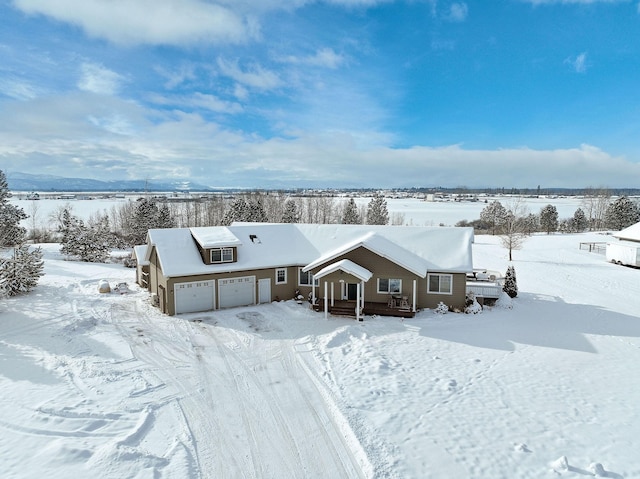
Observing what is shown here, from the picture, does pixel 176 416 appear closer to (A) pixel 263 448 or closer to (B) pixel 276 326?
(A) pixel 263 448

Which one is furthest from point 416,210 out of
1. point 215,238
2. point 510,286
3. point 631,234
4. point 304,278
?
point 215,238

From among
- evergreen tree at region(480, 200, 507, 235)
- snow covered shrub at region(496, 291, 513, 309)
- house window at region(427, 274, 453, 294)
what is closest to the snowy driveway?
house window at region(427, 274, 453, 294)

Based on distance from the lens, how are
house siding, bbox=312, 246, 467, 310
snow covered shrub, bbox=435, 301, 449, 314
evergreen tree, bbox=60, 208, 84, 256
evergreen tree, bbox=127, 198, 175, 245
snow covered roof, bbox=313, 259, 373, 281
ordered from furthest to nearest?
evergreen tree, bbox=127, 198, 175, 245 → evergreen tree, bbox=60, 208, 84, 256 → house siding, bbox=312, 246, 467, 310 → snow covered shrub, bbox=435, 301, 449, 314 → snow covered roof, bbox=313, 259, 373, 281

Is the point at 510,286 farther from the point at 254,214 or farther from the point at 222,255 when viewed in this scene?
the point at 254,214

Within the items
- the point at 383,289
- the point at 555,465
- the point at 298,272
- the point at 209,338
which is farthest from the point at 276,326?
the point at 555,465

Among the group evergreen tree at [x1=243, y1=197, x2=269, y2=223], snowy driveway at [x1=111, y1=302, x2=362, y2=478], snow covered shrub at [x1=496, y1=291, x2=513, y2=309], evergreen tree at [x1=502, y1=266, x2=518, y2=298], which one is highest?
evergreen tree at [x1=243, y1=197, x2=269, y2=223]

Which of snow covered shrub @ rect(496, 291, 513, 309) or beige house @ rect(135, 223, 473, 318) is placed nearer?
beige house @ rect(135, 223, 473, 318)

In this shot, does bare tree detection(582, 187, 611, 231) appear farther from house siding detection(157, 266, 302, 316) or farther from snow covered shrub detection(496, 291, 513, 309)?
house siding detection(157, 266, 302, 316)
